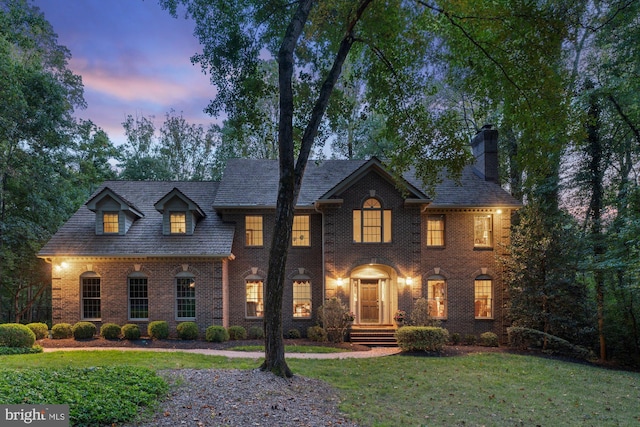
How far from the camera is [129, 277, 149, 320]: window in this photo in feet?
55.1

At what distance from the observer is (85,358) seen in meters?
11.7

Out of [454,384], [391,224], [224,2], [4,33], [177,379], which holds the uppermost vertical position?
[4,33]

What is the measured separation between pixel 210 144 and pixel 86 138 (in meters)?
8.89

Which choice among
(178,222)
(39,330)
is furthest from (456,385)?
(39,330)

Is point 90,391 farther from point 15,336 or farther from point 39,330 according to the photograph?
point 39,330

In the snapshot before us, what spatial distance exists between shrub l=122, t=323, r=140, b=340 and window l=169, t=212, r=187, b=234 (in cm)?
434

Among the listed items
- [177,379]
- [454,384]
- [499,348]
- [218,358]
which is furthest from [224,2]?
[499,348]

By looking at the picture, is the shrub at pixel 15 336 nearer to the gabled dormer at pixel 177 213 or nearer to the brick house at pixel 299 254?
the brick house at pixel 299 254

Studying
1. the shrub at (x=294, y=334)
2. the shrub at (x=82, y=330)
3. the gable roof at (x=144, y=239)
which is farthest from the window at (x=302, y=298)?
the shrub at (x=82, y=330)

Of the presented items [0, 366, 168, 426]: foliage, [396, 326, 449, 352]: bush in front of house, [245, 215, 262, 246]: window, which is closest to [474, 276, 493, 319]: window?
[396, 326, 449, 352]: bush in front of house

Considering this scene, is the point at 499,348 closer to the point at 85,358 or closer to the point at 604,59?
the point at 604,59

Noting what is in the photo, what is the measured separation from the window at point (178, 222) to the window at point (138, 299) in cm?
252

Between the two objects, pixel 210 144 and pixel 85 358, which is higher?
pixel 210 144

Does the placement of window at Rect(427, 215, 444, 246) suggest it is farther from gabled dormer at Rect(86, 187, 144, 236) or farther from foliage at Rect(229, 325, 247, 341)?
gabled dormer at Rect(86, 187, 144, 236)
